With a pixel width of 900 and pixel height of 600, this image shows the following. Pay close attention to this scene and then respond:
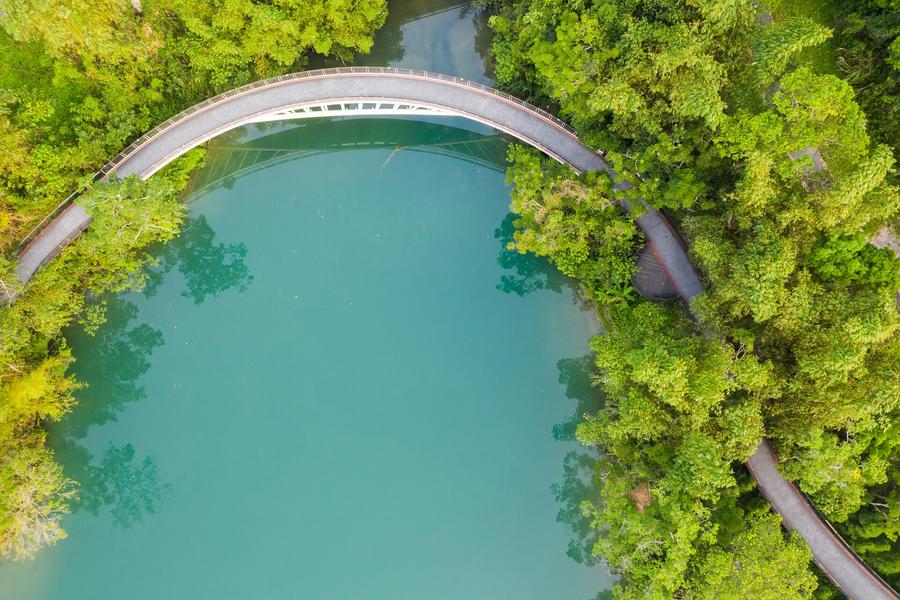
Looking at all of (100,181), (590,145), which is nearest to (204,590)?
(100,181)

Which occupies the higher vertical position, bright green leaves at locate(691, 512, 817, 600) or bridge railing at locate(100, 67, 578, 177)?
bridge railing at locate(100, 67, 578, 177)

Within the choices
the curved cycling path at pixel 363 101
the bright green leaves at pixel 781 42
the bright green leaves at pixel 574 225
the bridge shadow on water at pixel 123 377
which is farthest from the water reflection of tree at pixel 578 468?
the bridge shadow on water at pixel 123 377

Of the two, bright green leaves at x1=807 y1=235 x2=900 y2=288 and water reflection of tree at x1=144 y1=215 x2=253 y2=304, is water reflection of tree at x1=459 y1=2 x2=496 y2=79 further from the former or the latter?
bright green leaves at x1=807 y1=235 x2=900 y2=288

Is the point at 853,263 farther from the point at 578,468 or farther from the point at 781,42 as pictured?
the point at 578,468

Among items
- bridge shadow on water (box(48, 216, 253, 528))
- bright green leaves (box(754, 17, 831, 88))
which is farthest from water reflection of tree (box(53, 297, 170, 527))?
bright green leaves (box(754, 17, 831, 88))

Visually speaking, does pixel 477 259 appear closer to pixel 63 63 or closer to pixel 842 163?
pixel 842 163
